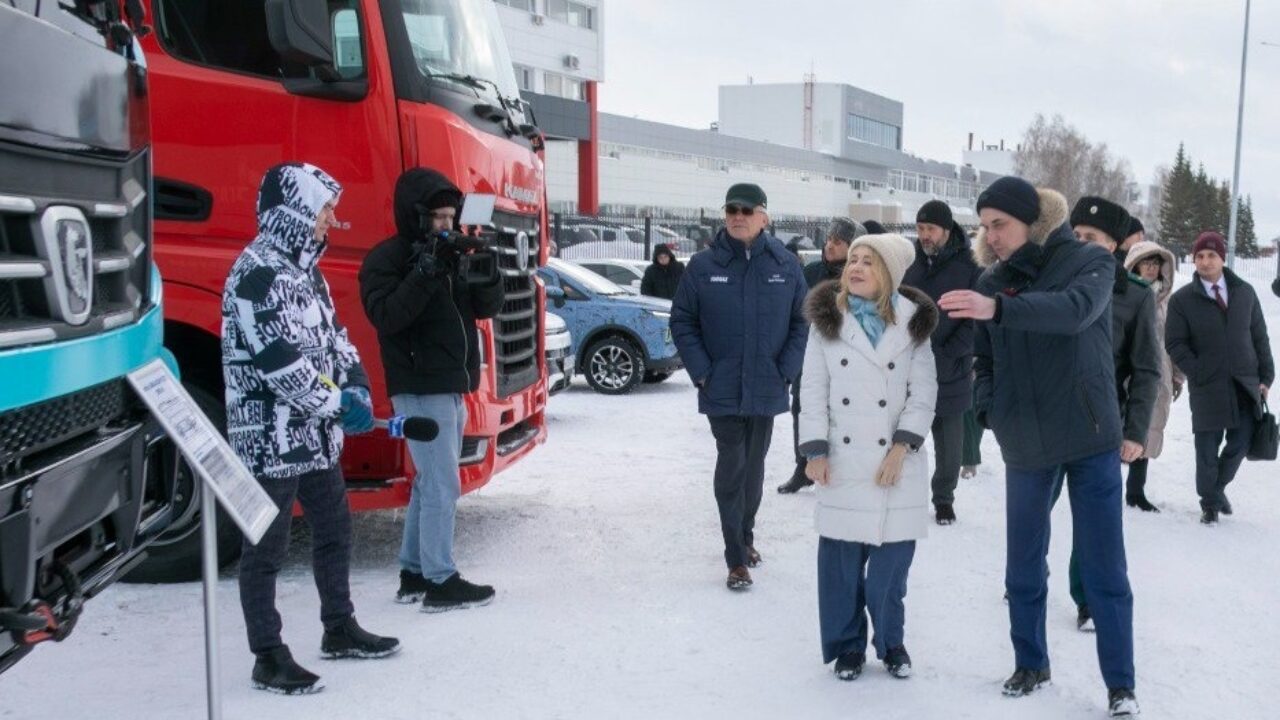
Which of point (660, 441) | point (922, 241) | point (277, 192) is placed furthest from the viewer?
point (660, 441)

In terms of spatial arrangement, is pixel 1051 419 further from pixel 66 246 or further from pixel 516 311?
pixel 66 246

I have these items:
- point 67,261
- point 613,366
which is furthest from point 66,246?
point 613,366

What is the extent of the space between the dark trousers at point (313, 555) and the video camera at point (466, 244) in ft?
3.41

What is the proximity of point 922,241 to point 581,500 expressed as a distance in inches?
105

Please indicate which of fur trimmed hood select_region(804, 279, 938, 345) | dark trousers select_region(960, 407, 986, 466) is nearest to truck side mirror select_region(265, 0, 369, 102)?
fur trimmed hood select_region(804, 279, 938, 345)

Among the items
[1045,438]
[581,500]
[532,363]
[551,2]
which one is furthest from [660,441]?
[551,2]

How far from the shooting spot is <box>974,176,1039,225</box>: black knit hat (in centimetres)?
415

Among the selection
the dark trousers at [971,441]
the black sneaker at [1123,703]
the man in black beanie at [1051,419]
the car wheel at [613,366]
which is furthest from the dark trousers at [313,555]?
the car wheel at [613,366]

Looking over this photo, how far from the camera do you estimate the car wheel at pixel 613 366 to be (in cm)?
1302

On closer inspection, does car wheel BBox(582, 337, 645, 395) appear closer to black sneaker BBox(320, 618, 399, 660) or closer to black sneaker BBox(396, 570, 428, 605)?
black sneaker BBox(396, 570, 428, 605)

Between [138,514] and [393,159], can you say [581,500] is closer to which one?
[393,159]

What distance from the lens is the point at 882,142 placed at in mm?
104562

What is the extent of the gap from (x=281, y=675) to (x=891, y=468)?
237 cm

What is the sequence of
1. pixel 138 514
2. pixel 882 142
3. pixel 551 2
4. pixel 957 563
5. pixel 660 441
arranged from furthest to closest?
pixel 882 142
pixel 551 2
pixel 660 441
pixel 957 563
pixel 138 514
